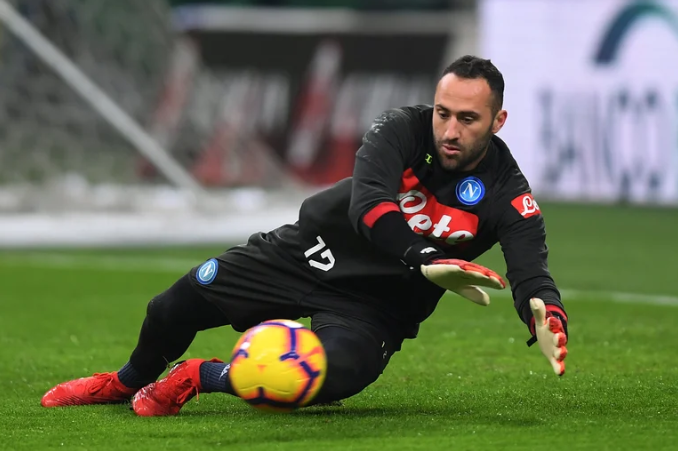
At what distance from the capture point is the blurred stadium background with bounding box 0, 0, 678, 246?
57.6ft

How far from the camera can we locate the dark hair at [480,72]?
4898 mm

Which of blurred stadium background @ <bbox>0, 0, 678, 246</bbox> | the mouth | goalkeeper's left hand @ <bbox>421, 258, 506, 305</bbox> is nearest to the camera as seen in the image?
goalkeeper's left hand @ <bbox>421, 258, 506, 305</bbox>

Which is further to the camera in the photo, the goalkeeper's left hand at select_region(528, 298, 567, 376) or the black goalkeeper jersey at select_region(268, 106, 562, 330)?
the black goalkeeper jersey at select_region(268, 106, 562, 330)

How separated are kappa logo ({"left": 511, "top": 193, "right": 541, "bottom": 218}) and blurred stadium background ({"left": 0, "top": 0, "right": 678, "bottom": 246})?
35.9 feet

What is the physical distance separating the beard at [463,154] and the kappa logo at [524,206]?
0.76 ft

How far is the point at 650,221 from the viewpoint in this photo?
54.4 ft

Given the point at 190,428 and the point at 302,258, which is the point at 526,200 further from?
the point at 190,428

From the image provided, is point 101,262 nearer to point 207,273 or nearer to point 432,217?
point 207,273

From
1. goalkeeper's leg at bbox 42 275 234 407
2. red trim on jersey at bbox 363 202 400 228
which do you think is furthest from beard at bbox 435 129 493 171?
goalkeeper's leg at bbox 42 275 234 407

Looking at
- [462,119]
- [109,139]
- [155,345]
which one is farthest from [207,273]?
[109,139]

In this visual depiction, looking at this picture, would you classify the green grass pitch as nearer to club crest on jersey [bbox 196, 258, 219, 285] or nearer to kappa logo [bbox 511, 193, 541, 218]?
club crest on jersey [bbox 196, 258, 219, 285]

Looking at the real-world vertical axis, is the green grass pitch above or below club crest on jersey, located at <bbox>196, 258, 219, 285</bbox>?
below

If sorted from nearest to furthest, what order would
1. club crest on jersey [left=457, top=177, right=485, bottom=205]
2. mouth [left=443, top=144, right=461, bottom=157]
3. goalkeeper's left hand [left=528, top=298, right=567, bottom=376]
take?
goalkeeper's left hand [left=528, top=298, right=567, bottom=376] < mouth [left=443, top=144, right=461, bottom=157] < club crest on jersey [left=457, top=177, right=485, bottom=205]

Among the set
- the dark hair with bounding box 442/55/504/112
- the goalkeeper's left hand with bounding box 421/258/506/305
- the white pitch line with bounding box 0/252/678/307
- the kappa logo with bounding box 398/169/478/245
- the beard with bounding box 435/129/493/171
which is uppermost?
the dark hair with bounding box 442/55/504/112
